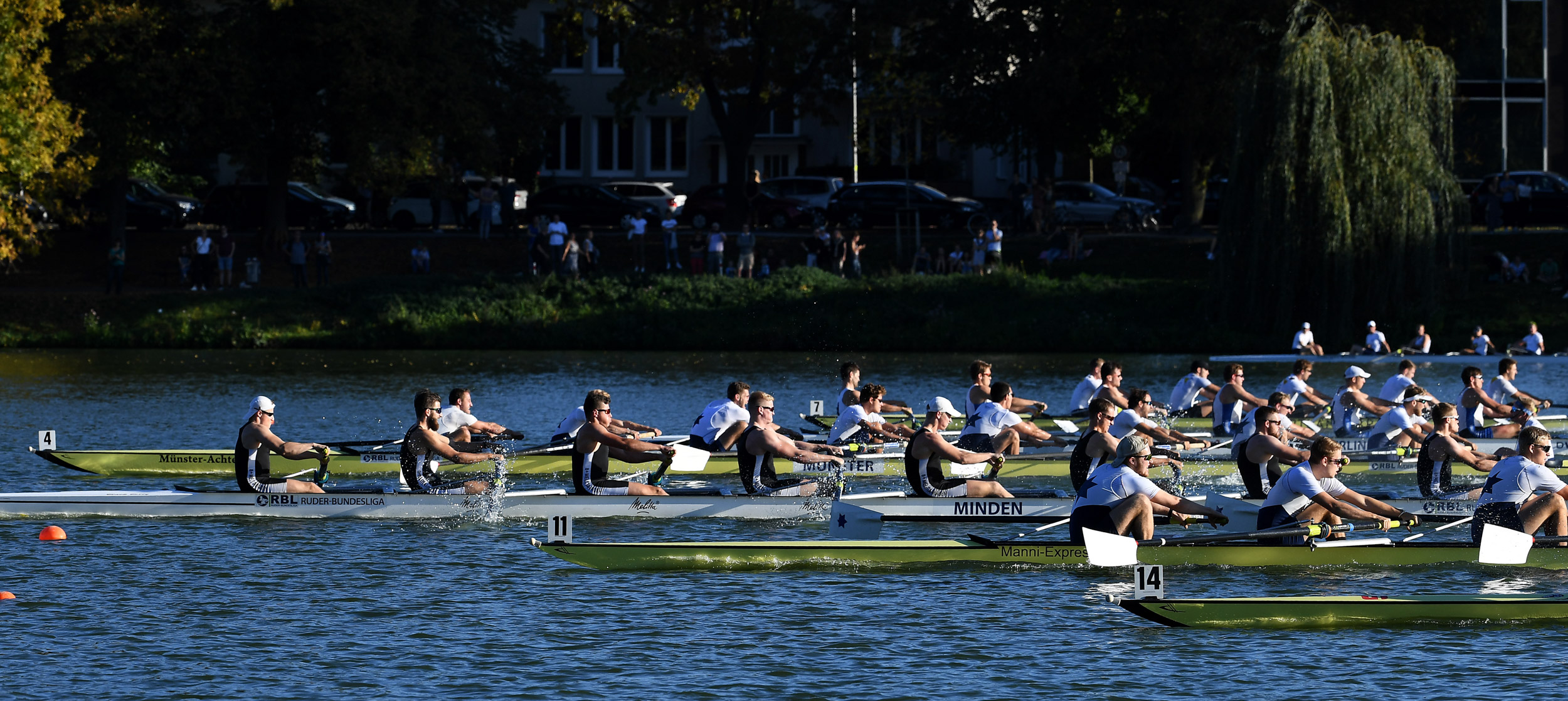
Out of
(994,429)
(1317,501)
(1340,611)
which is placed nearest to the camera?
(1340,611)

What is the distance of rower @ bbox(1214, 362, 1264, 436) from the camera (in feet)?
68.1

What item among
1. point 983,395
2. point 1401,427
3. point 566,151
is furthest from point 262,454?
point 566,151

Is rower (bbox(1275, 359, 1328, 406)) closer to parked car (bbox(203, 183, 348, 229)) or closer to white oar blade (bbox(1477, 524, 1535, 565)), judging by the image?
white oar blade (bbox(1477, 524, 1535, 565))

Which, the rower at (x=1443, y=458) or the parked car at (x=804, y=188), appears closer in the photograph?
the rower at (x=1443, y=458)

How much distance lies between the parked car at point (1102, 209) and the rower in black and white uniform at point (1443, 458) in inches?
1189

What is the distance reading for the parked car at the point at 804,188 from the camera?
4962cm

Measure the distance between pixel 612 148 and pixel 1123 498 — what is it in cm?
5081

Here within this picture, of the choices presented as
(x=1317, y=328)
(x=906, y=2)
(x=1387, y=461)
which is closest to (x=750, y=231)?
(x=906, y=2)

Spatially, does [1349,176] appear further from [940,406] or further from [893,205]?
[940,406]

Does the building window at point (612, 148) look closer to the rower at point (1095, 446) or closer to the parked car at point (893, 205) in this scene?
the parked car at point (893, 205)

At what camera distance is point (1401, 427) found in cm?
1928

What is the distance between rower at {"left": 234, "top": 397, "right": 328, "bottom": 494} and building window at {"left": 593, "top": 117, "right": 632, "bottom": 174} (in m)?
45.9

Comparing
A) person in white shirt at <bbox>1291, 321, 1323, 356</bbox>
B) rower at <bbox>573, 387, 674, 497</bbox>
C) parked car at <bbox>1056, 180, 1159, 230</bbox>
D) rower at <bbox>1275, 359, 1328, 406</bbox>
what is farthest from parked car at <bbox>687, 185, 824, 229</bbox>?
rower at <bbox>573, 387, 674, 497</bbox>

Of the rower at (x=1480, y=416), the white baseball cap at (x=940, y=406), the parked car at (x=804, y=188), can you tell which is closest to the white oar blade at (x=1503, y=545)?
the white baseball cap at (x=940, y=406)
